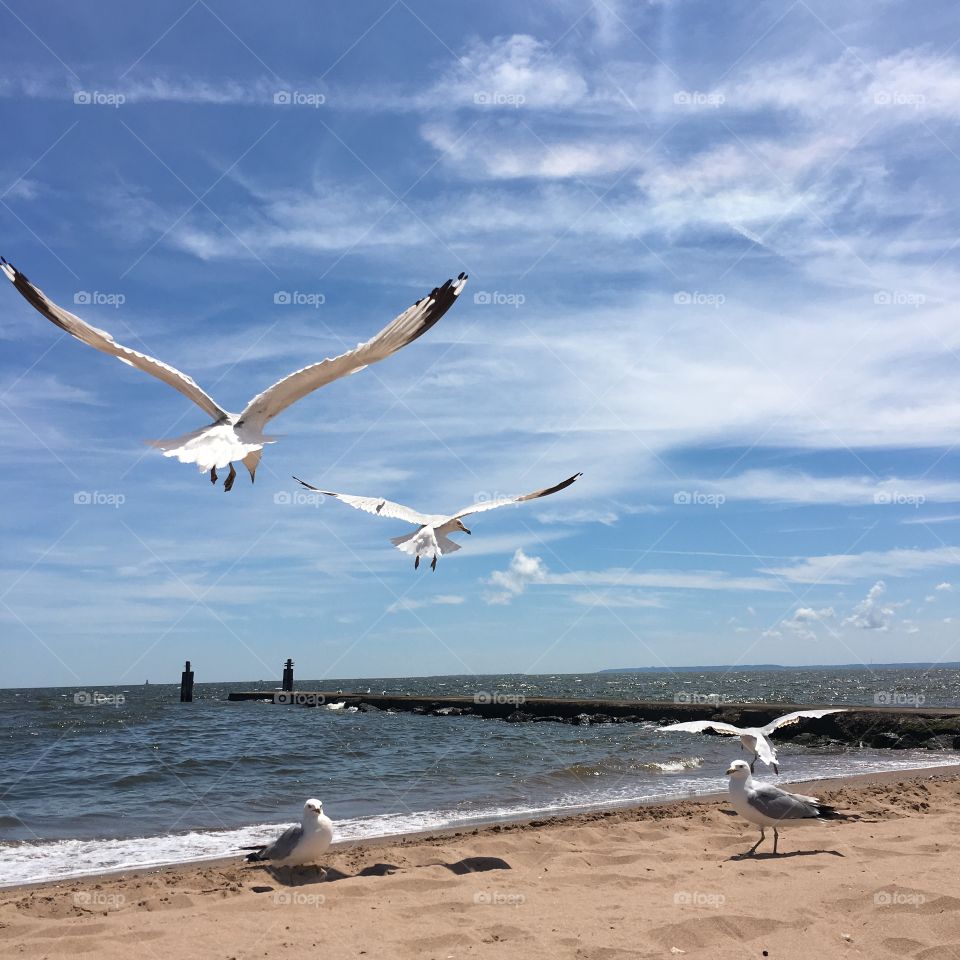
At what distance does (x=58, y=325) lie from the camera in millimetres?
5355

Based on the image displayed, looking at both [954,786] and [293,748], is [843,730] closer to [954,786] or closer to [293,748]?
[954,786]

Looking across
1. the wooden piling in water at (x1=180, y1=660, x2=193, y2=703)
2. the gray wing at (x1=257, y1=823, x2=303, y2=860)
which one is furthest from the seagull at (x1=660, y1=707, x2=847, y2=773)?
the wooden piling in water at (x1=180, y1=660, x2=193, y2=703)

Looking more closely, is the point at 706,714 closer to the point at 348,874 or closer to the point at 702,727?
the point at 702,727

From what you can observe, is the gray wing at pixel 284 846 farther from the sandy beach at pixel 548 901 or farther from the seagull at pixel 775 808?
the seagull at pixel 775 808

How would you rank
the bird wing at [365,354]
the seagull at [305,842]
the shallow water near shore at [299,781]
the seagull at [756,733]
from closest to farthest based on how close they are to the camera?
1. the bird wing at [365,354]
2. the seagull at [305,842]
3. the seagull at [756,733]
4. the shallow water near shore at [299,781]

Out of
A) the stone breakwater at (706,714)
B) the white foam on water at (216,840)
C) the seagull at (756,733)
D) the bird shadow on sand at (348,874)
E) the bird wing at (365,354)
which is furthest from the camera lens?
the stone breakwater at (706,714)

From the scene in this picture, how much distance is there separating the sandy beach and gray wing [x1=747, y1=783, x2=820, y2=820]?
0.99 feet

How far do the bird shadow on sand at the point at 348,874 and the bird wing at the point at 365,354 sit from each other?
381cm

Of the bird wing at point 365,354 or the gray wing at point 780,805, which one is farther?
the gray wing at point 780,805

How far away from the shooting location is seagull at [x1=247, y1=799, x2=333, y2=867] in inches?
278

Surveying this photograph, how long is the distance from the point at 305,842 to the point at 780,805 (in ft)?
13.0

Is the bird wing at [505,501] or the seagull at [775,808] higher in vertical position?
the bird wing at [505,501]

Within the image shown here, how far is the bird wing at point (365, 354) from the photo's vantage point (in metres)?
5.42

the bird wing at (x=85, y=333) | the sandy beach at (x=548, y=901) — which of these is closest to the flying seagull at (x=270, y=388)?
the bird wing at (x=85, y=333)
